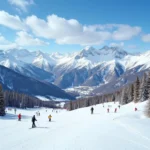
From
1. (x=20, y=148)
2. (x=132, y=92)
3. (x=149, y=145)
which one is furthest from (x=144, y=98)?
(x=20, y=148)

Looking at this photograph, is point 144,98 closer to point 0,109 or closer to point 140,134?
point 0,109

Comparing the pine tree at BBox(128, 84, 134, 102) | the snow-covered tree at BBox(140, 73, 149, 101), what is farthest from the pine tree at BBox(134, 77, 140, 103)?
the pine tree at BBox(128, 84, 134, 102)

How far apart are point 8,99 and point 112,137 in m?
136

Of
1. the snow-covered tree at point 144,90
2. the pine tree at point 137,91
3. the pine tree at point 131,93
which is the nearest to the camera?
the snow-covered tree at point 144,90

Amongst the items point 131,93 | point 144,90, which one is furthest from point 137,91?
point 131,93

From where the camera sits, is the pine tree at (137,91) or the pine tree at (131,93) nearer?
the pine tree at (137,91)

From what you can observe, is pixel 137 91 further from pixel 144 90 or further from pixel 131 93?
pixel 131 93

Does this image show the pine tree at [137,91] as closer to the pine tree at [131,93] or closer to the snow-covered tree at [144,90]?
the snow-covered tree at [144,90]

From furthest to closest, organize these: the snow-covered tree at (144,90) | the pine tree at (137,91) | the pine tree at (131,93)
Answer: the pine tree at (131,93) < the pine tree at (137,91) < the snow-covered tree at (144,90)

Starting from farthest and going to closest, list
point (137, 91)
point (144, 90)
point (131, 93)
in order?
point (131, 93), point (137, 91), point (144, 90)

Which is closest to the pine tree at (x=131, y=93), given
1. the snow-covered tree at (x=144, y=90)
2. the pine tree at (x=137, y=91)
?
the pine tree at (x=137, y=91)

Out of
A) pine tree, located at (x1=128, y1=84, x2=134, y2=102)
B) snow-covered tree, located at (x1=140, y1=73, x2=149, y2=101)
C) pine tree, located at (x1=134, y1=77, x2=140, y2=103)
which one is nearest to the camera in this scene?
snow-covered tree, located at (x1=140, y1=73, x2=149, y2=101)

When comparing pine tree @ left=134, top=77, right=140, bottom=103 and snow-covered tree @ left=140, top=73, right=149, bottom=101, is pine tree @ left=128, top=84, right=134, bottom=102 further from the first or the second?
snow-covered tree @ left=140, top=73, right=149, bottom=101

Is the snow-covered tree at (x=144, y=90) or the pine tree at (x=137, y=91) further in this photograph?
the pine tree at (x=137, y=91)
